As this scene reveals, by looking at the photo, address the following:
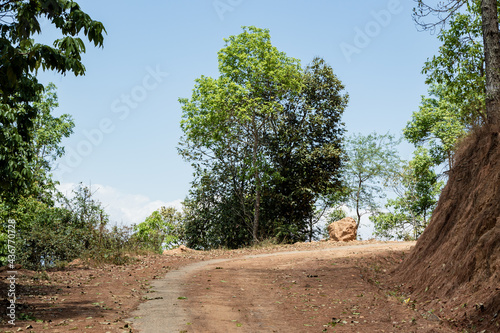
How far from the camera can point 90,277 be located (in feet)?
45.2

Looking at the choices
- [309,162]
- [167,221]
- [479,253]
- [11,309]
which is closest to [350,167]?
[309,162]

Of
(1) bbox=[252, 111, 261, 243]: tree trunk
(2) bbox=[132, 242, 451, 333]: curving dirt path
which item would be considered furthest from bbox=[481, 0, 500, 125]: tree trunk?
(1) bbox=[252, 111, 261, 243]: tree trunk

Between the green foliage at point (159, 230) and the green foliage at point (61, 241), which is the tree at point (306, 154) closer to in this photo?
the green foliage at point (159, 230)

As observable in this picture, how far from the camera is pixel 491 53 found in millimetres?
11383

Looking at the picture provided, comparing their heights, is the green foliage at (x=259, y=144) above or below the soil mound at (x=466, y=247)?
above

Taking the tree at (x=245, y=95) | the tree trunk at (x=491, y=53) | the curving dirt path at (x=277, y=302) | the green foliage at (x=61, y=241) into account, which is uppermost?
the tree at (x=245, y=95)

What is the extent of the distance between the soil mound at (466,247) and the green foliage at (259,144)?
16138mm

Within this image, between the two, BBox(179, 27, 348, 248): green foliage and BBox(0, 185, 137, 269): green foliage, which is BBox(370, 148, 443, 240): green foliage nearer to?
BBox(179, 27, 348, 248): green foliage

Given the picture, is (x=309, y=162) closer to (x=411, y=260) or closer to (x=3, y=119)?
(x=411, y=260)

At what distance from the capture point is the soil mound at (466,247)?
24.8ft

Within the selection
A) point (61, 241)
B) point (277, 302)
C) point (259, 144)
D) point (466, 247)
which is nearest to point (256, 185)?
point (259, 144)

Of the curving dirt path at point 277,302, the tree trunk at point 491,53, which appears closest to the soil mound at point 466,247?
the curving dirt path at point 277,302

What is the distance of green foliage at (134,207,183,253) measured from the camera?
2167cm

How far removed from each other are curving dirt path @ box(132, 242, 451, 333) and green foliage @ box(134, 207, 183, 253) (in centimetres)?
704
